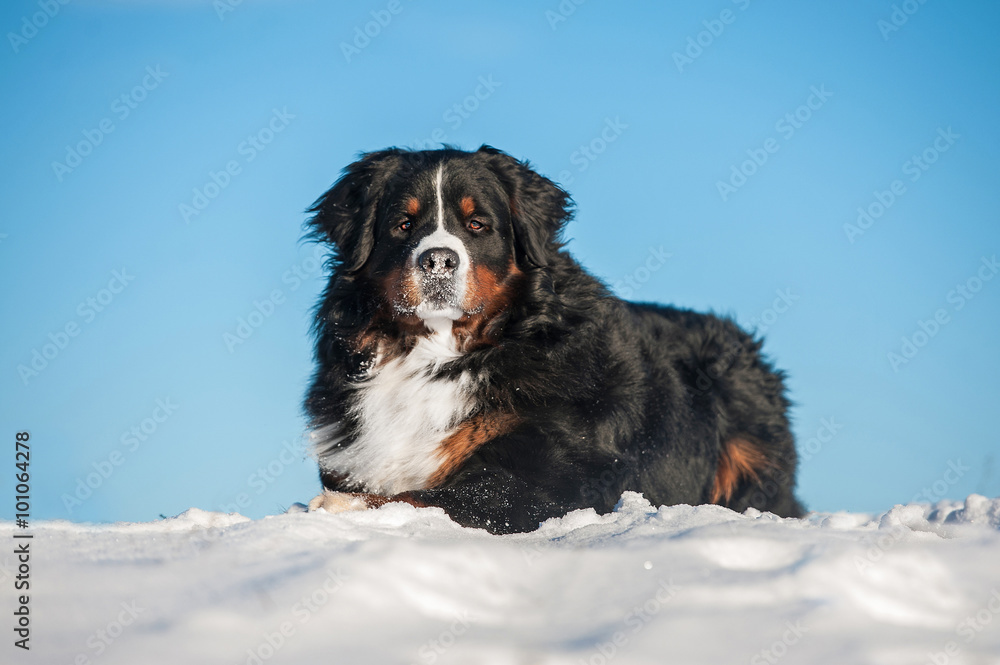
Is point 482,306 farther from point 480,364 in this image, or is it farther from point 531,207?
point 531,207

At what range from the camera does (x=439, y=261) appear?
15.6 ft

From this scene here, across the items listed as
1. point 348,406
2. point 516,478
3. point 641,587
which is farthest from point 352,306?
point 641,587

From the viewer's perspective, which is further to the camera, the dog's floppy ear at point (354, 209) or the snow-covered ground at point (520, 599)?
the dog's floppy ear at point (354, 209)

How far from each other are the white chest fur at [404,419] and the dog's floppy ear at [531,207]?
0.81 m

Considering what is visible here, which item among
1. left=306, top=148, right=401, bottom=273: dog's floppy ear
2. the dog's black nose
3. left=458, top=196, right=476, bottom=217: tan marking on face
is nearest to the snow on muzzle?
the dog's black nose

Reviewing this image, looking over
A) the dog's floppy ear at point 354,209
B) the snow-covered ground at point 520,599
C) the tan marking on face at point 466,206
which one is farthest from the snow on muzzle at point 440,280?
the snow-covered ground at point 520,599

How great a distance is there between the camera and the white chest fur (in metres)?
4.80

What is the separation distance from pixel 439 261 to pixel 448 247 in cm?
11

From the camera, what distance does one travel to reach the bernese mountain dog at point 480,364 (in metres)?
4.57

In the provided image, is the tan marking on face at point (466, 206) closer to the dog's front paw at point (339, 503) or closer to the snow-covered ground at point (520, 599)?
the dog's front paw at point (339, 503)

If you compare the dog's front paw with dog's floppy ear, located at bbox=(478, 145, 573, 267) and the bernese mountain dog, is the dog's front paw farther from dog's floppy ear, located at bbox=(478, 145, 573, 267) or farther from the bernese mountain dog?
dog's floppy ear, located at bbox=(478, 145, 573, 267)

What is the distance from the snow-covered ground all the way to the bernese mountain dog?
130cm

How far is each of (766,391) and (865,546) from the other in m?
4.01

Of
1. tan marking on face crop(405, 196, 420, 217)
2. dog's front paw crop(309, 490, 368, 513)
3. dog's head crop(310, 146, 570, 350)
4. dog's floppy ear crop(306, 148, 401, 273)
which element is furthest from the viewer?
dog's floppy ear crop(306, 148, 401, 273)
